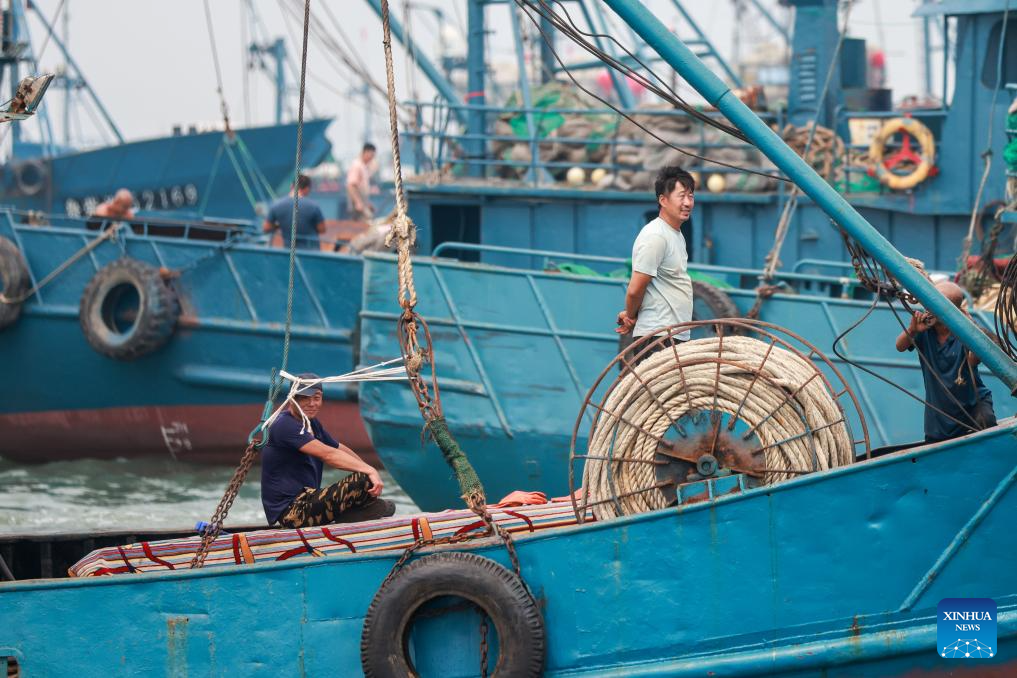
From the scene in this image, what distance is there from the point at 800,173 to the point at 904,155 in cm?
690

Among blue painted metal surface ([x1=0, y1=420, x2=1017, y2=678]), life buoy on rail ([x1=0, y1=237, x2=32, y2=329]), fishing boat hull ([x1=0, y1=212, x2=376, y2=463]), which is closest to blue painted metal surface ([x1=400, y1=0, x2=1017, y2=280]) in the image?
fishing boat hull ([x1=0, y1=212, x2=376, y2=463])

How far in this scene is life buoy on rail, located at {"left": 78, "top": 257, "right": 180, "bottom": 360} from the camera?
1402cm

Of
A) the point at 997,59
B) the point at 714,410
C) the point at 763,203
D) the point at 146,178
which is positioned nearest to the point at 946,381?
the point at 714,410

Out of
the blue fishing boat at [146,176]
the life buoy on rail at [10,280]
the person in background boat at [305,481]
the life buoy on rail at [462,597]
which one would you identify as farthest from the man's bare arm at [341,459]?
the blue fishing boat at [146,176]

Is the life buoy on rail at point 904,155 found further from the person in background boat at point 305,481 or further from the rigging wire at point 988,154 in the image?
the person in background boat at point 305,481

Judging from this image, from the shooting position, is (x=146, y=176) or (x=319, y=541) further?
(x=146, y=176)

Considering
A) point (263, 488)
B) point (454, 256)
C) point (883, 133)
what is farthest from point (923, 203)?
point (263, 488)

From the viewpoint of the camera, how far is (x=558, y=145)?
13.7 meters

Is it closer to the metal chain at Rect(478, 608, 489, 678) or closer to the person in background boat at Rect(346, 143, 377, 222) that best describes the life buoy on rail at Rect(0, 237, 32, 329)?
the person in background boat at Rect(346, 143, 377, 222)

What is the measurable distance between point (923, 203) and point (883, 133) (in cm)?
72

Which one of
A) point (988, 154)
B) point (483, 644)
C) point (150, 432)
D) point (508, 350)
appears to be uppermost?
point (988, 154)

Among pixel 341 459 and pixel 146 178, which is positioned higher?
pixel 146 178

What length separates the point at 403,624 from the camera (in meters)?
5.30

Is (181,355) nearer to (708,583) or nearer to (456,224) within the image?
(456,224)
